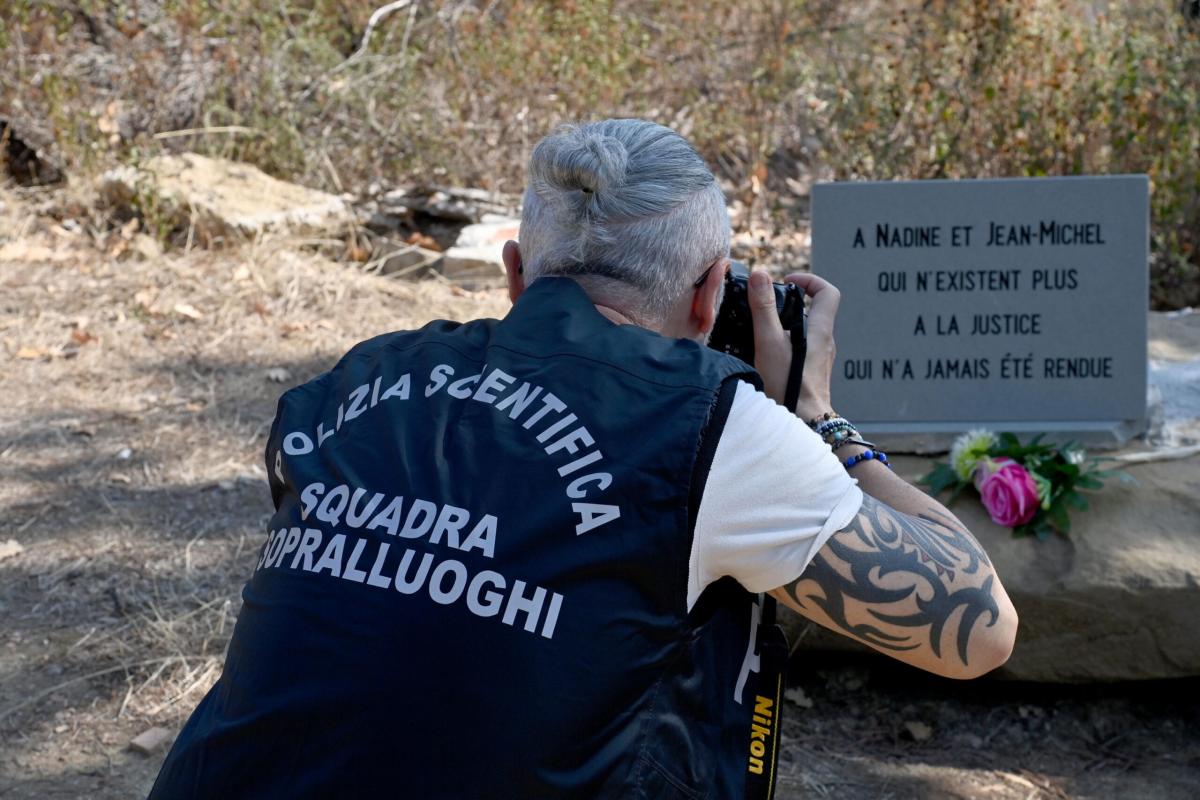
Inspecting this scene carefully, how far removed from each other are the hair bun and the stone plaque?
186cm

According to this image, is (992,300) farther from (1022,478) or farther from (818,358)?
(818,358)

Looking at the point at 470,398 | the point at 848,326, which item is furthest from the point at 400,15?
the point at 470,398

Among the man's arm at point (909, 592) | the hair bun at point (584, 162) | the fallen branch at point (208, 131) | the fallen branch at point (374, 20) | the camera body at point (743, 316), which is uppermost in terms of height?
the fallen branch at point (374, 20)

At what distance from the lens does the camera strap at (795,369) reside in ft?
5.42

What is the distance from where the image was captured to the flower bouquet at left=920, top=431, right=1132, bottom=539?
300cm

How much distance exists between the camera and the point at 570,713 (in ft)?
4.09

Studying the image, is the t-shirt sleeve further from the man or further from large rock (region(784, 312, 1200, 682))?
large rock (region(784, 312, 1200, 682))

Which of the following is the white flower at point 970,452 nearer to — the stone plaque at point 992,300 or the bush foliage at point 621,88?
the stone plaque at point 992,300

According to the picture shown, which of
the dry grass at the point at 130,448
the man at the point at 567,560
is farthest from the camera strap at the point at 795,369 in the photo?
the dry grass at the point at 130,448

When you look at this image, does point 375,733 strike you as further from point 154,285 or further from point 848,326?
point 154,285

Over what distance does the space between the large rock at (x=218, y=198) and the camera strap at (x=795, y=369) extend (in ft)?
14.6

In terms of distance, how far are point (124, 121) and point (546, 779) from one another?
6149 millimetres

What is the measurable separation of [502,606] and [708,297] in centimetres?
51

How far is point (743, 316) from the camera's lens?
1704mm
